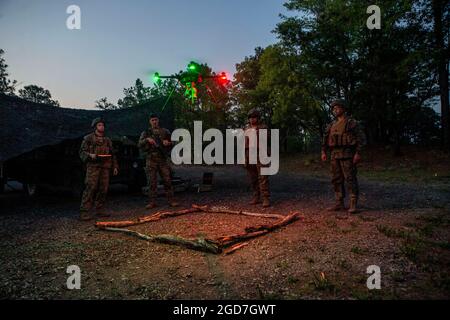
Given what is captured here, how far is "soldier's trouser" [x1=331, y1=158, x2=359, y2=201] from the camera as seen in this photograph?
656 centimetres

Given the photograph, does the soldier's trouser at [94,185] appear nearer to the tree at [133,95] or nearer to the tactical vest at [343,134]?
the tactical vest at [343,134]

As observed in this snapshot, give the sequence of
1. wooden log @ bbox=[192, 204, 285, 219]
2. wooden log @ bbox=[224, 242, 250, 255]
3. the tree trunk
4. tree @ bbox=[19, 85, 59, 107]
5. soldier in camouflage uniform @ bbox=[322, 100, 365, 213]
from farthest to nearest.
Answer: tree @ bbox=[19, 85, 59, 107] < the tree trunk < soldier in camouflage uniform @ bbox=[322, 100, 365, 213] < wooden log @ bbox=[192, 204, 285, 219] < wooden log @ bbox=[224, 242, 250, 255]

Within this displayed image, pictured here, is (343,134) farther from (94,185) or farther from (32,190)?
(32,190)

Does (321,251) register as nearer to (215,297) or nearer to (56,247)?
(215,297)

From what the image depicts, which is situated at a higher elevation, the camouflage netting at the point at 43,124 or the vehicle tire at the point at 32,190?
the camouflage netting at the point at 43,124

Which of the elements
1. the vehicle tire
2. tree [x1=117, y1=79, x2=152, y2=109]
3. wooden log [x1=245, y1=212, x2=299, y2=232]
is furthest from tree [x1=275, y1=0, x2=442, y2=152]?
tree [x1=117, y1=79, x2=152, y2=109]

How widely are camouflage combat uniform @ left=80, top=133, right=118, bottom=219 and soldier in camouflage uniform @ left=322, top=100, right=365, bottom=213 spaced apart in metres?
5.38

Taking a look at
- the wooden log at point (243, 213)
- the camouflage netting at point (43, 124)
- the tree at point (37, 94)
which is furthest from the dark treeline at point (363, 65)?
the tree at point (37, 94)

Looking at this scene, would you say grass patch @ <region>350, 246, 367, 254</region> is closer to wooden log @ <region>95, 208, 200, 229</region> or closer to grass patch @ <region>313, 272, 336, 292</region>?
grass patch @ <region>313, 272, 336, 292</region>

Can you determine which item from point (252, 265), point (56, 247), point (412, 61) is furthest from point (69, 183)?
point (412, 61)

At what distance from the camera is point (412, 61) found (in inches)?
637

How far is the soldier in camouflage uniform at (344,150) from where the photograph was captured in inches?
258

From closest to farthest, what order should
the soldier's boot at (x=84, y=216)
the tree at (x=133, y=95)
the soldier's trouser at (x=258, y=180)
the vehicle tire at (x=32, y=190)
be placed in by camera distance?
the soldier's boot at (x=84, y=216) < the soldier's trouser at (x=258, y=180) < the vehicle tire at (x=32, y=190) < the tree at (x=133, y=95)
